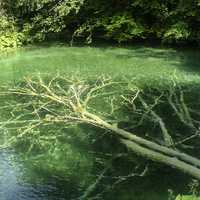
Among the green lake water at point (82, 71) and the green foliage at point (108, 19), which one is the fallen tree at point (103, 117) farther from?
the green foliage at point (108, 19)

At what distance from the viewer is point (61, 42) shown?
17422mm

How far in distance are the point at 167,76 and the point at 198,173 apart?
626cm

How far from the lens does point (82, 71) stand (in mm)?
13273

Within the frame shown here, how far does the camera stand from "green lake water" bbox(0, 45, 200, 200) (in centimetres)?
708

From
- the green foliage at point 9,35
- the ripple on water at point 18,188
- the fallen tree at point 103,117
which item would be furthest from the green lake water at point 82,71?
the green foliage at point 9,35

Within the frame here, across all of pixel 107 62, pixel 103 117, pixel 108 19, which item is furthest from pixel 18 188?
pixel 108 19

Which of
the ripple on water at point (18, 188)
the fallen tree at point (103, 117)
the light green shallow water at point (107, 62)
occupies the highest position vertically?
the fallen tree at point (103, 117)

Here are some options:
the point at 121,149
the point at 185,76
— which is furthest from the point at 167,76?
the point at 121,149

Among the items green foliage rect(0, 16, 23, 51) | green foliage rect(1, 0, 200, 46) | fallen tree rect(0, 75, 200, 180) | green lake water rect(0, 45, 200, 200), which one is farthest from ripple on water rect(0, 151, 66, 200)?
green foliage rect(0, 16, 23, 51)

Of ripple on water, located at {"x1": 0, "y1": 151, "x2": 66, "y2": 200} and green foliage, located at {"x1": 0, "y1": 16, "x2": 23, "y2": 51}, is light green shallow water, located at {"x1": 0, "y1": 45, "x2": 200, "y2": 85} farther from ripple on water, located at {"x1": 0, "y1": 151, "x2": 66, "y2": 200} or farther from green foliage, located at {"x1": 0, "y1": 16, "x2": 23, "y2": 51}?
ripple on water, located at {"x1": 0, "y1": 151, "x2": 66, "y2": 200}

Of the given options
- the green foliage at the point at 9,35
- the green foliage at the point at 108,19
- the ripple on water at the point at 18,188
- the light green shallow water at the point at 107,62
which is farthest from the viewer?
the green foliage at the point at 9,35

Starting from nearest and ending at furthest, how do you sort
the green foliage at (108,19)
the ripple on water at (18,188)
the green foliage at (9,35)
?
the ripple on water at (18,188)
the green foliage at (108,19)
the green foliage at (9,35)

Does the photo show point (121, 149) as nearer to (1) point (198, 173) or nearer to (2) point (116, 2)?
(1) point (198, 173)

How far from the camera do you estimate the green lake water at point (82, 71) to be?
7.08 m
